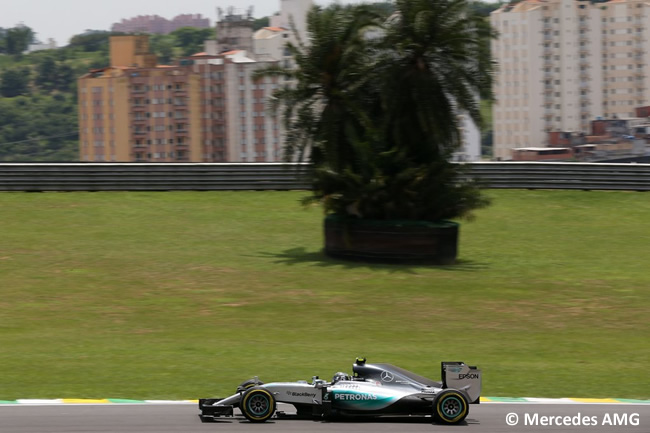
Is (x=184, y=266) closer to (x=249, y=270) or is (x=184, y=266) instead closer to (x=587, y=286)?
(x=249, y=270)

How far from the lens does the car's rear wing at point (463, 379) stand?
9.94 m

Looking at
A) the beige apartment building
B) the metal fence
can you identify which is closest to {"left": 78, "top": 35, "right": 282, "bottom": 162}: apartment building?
the beige apartment building

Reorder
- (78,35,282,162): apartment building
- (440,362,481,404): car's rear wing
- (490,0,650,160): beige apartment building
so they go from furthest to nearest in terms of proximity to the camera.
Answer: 1. (490,0,650,160): beige apartment building
2. (78,35,282,162): apartment building
3. (440,362,481,404): car's rear wing

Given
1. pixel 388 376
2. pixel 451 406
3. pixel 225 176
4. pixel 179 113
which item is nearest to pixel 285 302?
pixel 388 376

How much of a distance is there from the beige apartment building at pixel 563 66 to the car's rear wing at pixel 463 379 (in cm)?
14121

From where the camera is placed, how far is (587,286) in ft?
65.8

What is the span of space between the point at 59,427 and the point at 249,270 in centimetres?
1191

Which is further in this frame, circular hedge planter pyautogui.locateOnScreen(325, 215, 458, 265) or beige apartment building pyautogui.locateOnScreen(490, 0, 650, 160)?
beige apartment building pyautogui.locateOnScreen(490, 0, 650, 160)

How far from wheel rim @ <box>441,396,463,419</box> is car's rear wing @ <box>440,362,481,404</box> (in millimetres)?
173

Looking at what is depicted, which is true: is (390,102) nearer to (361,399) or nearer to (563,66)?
(361,399)

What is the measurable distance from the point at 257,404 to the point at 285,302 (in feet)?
28.6

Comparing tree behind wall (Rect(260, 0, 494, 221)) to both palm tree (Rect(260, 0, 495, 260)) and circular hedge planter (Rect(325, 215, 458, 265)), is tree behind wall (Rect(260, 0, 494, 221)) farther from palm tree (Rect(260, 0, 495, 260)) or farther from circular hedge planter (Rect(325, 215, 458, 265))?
circular hedge planter (Rect(325, 215, 458, 265))

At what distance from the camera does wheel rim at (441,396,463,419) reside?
980 cm

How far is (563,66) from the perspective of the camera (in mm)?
151125
